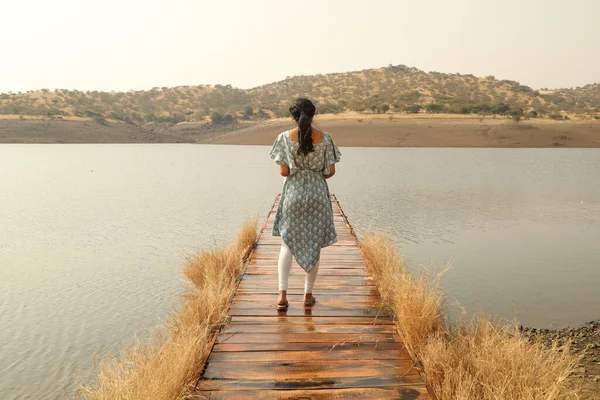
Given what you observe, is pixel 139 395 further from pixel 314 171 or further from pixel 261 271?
pixel 261 271

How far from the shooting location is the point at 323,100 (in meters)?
79.2

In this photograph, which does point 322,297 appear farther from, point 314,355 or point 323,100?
point 323,100

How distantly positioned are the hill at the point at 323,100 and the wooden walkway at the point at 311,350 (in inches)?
2161

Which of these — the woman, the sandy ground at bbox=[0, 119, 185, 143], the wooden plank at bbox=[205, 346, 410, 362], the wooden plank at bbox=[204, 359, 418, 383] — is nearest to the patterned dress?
the woman

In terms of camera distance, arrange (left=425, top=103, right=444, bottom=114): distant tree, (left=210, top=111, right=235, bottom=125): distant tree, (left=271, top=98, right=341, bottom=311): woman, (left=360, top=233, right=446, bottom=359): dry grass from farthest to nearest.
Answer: (left=210, top=111, right=235, bottom=125): distant tree, (left=425, top=103, right=444, bottom=114): distant tree, (left=271, top=98, right=341, bottom=311): woman, (left=360, top=233, right=446, bottom=359): dry grass

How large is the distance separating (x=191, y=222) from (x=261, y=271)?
7690mm

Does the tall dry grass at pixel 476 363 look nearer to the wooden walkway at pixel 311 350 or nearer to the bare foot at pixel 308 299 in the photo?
the wooden walkway at pixel 311 350

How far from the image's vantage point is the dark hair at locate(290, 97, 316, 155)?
4.25 meters

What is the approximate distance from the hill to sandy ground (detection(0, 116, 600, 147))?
452 cm

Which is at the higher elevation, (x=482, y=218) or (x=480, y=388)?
(x=480, y=388)

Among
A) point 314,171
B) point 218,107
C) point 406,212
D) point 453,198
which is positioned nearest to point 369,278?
point 314,171

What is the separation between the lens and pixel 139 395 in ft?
9.33

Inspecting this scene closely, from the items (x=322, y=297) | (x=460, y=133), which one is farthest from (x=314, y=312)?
(x=460, y=133)

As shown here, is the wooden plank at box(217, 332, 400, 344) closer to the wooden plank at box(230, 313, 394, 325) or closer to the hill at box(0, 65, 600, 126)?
the wooden plank at box(230, 313, 394, 325)
